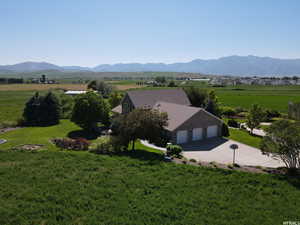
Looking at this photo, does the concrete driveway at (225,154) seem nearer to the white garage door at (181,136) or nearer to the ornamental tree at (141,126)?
the white garage door at (181,136)

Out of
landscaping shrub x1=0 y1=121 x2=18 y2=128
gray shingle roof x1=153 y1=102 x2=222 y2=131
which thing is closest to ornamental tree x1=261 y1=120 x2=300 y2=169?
gray shingle roof x1=153 y1=102 x2=222 y2=131

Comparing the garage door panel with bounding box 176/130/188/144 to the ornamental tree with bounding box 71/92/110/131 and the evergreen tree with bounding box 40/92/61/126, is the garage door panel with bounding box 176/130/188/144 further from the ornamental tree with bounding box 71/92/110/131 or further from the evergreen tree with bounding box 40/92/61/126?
the evergreen tree with bounding box 40/92/61/126

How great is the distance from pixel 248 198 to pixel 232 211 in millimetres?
1772

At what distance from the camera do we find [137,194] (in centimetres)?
1114

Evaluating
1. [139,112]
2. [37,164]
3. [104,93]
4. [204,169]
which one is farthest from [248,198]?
[104,93]

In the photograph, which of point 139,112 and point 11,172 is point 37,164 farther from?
point 139,112

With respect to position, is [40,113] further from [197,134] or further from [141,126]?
[197,134]

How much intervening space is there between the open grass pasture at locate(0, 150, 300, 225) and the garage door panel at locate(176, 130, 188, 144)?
10.9 m

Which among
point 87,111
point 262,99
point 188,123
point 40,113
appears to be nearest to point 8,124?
point 40,113

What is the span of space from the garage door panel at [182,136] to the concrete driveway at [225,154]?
146 cm

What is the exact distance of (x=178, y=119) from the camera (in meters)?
27.8

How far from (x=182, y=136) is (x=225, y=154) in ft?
18.9

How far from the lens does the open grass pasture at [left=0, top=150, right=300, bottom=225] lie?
9.34m

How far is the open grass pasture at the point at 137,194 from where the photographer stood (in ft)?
30.7
